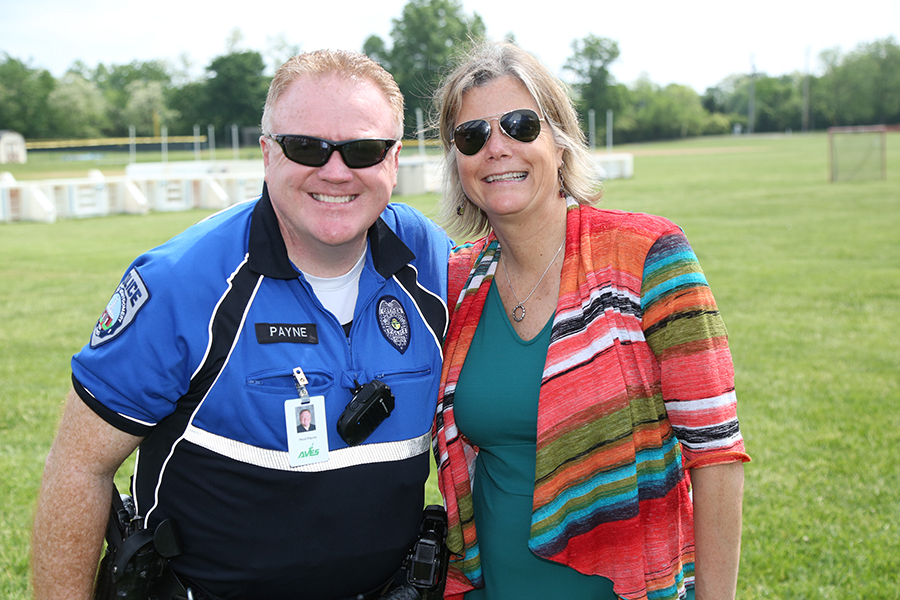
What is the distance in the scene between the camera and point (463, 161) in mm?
2682

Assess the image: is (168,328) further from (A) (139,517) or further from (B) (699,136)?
(B) (699,136)

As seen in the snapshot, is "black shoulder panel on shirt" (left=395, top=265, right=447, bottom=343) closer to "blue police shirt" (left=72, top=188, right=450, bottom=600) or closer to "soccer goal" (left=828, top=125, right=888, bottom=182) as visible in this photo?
"blue police shirt" (left=72, top=188, right=450, bottom=600)

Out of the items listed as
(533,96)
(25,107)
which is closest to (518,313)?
(533,96)

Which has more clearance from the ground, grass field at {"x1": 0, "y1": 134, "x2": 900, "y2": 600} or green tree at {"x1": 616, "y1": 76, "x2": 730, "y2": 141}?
green tree at {"x1": 616, "y1": 76, "x2": 730, "y2": 141}

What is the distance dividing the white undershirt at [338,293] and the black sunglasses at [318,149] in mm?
366

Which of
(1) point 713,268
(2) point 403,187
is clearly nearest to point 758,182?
(2) point 403,187

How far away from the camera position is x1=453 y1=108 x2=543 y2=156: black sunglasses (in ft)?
8.40

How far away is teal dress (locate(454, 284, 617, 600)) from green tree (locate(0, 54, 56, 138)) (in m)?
77.2

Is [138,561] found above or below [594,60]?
below

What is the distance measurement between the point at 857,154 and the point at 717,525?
105 ft

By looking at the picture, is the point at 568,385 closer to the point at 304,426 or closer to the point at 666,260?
the point at 666,260

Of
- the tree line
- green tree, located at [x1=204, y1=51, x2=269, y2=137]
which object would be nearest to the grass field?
the tree line

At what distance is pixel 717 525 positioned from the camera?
7.23 feet

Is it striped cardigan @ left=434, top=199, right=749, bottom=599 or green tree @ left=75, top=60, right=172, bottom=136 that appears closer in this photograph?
striped cardigan @ left=434, top=199, right=749, bottom=599
